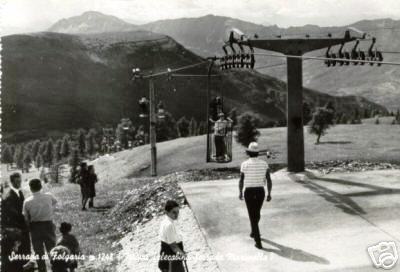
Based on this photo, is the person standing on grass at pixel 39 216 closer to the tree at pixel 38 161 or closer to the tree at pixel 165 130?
the tree at pixel 165 130

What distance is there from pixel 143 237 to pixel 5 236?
12.8ft

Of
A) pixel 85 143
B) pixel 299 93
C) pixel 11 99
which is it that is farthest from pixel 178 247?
pixel 11 99

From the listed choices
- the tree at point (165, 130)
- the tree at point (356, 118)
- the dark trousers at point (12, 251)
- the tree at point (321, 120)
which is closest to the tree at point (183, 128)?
the tree at point (165, 130)

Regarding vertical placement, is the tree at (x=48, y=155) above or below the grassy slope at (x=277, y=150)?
below

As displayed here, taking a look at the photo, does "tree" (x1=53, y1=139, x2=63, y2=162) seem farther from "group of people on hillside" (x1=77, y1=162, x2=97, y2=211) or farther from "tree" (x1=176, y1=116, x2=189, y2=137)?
"group of people on hillside" (x1=77, y1=162, x2=97, y2=211)

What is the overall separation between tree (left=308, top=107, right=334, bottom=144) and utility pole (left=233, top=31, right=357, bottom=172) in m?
59.5

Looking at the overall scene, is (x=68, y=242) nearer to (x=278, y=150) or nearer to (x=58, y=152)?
(x=278, y=150)

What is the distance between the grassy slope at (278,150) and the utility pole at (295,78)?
41840 millimetres

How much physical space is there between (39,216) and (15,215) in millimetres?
484

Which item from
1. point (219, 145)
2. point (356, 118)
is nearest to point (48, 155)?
point (356, 118)

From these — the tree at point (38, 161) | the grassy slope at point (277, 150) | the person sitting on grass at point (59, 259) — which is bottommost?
the tree at point (38, 161)

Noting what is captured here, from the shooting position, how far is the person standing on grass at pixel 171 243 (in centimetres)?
687

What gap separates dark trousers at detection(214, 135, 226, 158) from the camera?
17.2m

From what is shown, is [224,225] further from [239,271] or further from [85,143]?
[85,143]
